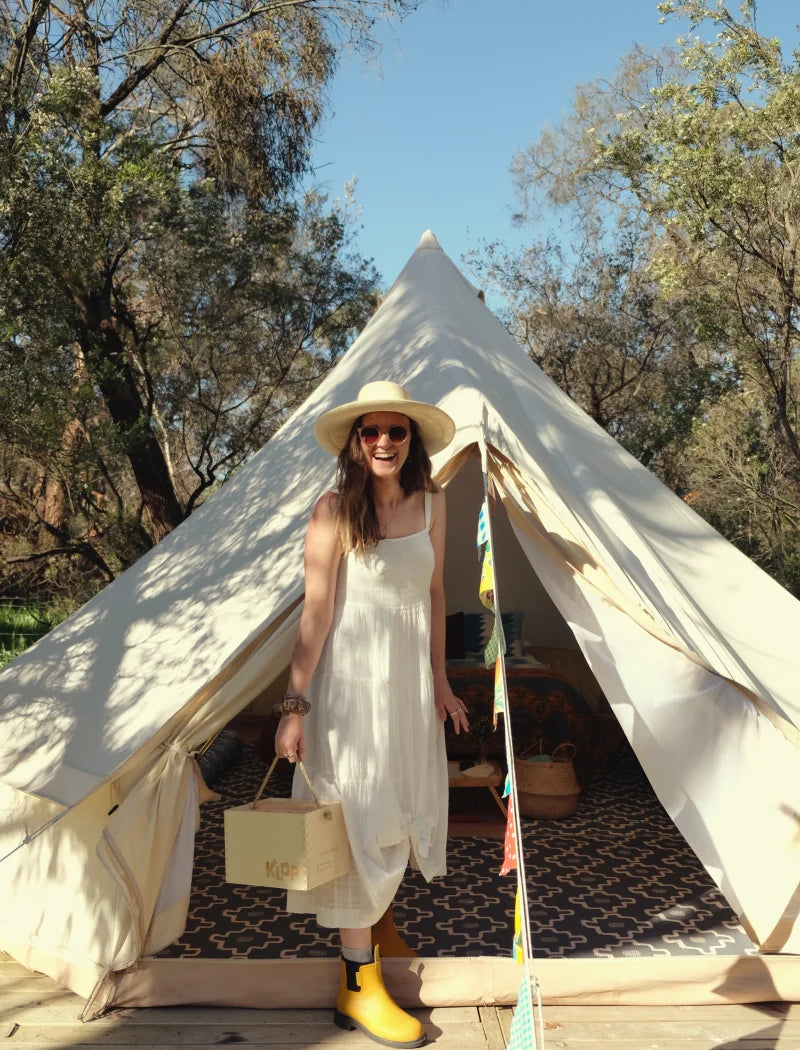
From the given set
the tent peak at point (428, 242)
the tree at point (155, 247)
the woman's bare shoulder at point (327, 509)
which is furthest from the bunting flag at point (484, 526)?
the tree at point (155, 247)

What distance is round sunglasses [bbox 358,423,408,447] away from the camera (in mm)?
2316

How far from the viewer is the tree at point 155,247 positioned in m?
5.61

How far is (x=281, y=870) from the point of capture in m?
2.08

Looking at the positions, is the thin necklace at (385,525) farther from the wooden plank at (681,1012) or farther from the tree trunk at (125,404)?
the tree trunk at (125,404)

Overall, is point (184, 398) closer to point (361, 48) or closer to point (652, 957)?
point (361, 48)

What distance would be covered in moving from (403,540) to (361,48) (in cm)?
626

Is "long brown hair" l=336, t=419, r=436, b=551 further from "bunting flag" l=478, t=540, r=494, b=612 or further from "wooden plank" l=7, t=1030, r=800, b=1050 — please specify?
"wooden plank" l=7, t=1030, r=800, b=1050

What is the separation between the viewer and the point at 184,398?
856 centimetres

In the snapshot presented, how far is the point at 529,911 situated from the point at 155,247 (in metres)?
6.21

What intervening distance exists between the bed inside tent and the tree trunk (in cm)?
290

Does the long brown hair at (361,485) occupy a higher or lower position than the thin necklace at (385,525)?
higher

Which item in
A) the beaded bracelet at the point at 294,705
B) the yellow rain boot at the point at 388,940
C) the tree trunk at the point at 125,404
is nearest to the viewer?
the beaded bracelet at the point at 294,705

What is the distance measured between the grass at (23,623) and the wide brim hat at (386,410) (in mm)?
5705

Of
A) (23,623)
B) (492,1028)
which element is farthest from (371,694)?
(23,623)
